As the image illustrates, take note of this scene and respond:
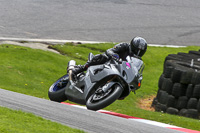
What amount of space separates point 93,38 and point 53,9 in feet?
13.7

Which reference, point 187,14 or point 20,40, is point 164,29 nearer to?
point 187,14

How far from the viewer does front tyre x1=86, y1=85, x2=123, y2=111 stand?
21.5 ft

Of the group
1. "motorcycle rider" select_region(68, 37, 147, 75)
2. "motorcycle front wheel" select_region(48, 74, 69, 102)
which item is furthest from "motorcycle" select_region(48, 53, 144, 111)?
"motorcycle front wheel" select_region(48, 74, 69, 102)

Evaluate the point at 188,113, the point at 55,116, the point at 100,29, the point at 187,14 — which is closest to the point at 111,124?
the point at 55,116

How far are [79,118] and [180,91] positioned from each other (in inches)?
178

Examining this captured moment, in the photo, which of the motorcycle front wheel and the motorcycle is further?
the motorcycle front wheel

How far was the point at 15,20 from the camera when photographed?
18.0 m

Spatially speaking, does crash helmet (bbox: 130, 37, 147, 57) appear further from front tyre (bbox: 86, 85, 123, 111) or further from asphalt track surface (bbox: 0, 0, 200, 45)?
asphalt track surface (bbox: 0, 0, 200, 45)

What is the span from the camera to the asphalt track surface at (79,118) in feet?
16.3

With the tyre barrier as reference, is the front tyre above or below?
above

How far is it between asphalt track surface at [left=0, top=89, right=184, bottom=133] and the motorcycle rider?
149cm

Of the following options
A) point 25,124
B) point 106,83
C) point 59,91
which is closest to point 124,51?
point 106,83

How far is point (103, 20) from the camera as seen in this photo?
63.4 ft

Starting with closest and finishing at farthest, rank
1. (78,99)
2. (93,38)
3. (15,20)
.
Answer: (78,99)
(93,38)
(15,20)
